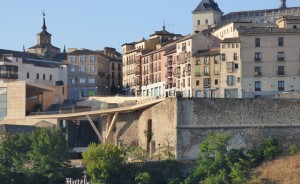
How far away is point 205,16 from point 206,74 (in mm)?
29786

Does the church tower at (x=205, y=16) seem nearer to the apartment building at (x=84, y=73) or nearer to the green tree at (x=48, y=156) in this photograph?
the apartment building at (x=84, y=73)

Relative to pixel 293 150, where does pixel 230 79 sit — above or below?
above

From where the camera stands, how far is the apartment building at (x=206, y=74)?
285 ft

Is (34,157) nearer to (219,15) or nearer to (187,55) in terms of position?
(187,55)

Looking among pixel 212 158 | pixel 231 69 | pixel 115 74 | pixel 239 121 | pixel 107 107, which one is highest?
pixel 115 74

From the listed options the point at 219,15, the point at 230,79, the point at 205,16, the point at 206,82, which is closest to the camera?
the point at 230,79

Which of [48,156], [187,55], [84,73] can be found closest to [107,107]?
[48,156]

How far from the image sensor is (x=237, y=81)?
84875mm

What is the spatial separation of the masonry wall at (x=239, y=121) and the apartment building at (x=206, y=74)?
1321 cm

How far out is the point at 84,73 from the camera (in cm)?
10644

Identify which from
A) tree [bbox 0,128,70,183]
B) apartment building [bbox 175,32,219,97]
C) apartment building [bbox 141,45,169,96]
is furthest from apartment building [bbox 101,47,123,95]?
tree [bbox 0,128,70,183]

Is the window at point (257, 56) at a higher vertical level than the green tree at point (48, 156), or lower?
higher

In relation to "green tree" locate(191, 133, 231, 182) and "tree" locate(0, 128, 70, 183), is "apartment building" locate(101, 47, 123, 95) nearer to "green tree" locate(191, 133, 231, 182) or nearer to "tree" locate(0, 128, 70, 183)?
"tree" locate(0, 128, 70, 183)

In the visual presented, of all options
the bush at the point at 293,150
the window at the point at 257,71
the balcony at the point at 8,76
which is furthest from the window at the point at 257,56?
the balcony at the point at 8,76
